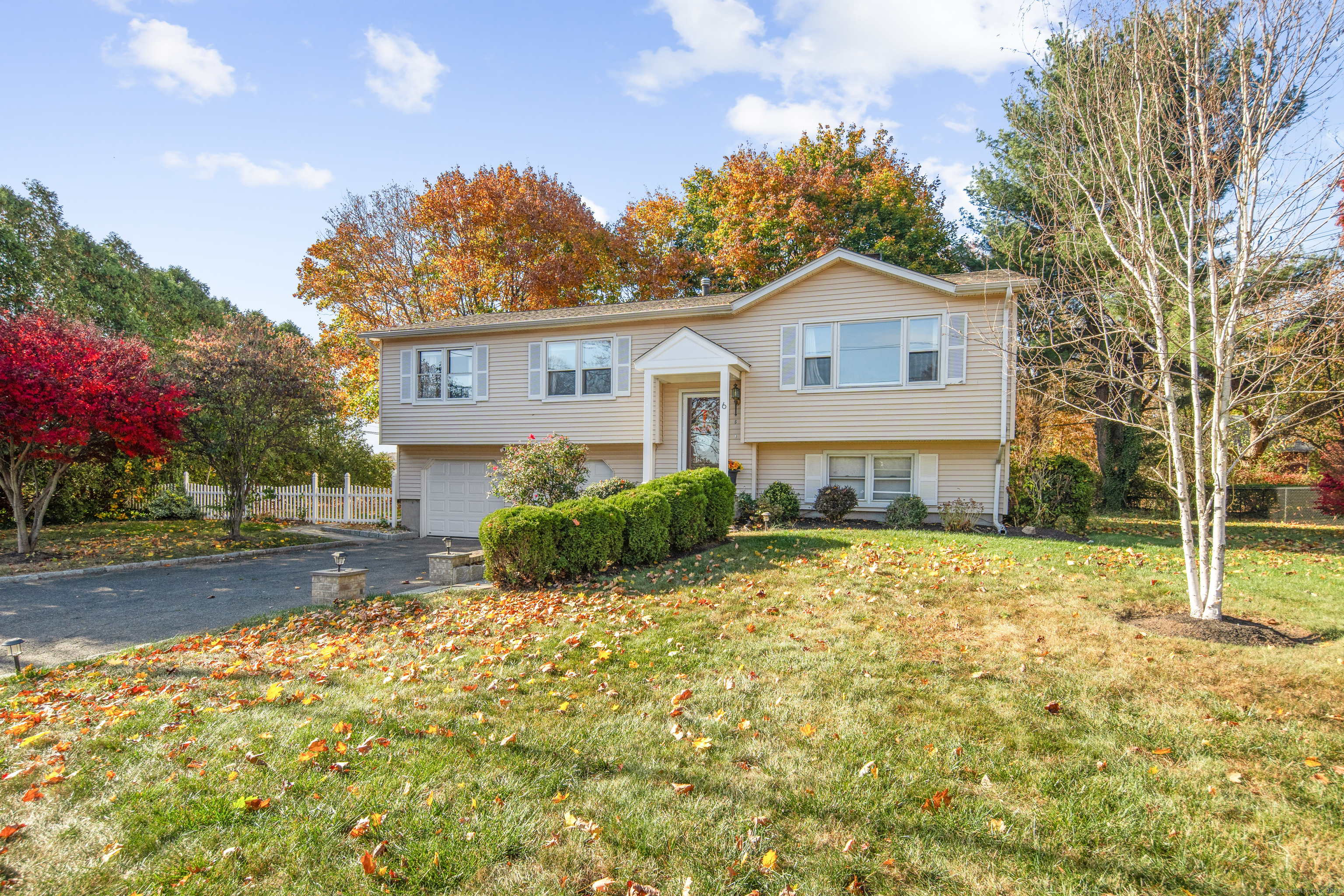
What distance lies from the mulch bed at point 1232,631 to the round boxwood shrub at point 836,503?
26.4 feet

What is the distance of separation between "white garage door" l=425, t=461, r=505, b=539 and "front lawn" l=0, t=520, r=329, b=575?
3.01 metres

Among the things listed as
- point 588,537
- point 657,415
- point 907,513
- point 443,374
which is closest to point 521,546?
point 588,537

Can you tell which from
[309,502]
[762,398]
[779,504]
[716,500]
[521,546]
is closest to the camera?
[521,546]

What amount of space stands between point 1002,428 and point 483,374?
1224 cm

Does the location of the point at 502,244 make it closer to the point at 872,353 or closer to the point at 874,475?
the point at 872,353

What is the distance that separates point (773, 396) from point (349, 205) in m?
20.5

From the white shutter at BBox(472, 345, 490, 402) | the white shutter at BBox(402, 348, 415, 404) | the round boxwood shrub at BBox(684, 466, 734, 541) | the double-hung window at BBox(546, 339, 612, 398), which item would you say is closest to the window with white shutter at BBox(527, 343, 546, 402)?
the double-hung window at BBox(546, 339, 612, 398)

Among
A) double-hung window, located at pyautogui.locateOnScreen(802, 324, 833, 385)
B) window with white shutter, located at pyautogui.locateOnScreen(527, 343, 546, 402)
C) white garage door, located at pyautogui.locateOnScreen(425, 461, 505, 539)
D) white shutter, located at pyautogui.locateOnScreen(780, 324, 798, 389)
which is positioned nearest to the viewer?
double-hung window, located at pyautogui.locateOnScreen(802, 324, 833, 385)

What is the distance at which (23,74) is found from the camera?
340 inches

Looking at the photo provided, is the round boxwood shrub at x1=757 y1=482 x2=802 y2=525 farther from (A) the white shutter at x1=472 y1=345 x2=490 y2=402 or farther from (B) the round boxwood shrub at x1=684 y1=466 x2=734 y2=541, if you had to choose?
(A) the white shutter at x1=472 y1=345 x2=490 y2=402

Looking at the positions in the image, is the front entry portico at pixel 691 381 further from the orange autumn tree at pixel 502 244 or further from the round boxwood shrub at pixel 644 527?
the orange autumn tree at pixel 502 244

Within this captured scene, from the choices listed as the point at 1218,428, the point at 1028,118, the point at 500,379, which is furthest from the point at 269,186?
the point at 1218,428

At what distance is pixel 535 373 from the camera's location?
54.2ft

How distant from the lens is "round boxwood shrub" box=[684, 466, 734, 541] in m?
11.3
